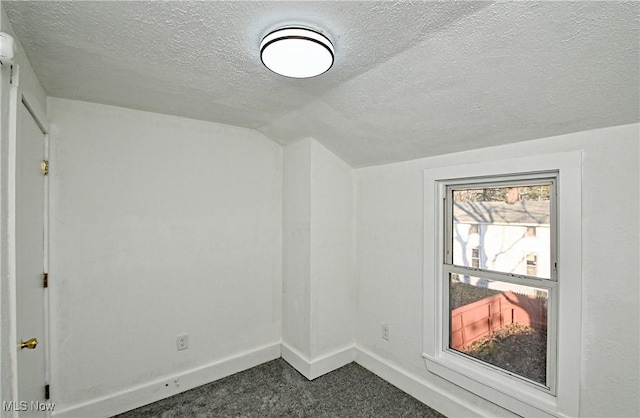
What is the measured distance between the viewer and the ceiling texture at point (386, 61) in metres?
1.19

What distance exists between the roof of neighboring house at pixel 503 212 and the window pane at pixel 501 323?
428 millimetres

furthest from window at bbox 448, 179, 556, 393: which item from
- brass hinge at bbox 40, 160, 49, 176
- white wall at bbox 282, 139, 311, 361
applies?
brass hinge at bbox 40, 160, 49, 176

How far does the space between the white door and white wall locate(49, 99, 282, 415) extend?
19 centimetres

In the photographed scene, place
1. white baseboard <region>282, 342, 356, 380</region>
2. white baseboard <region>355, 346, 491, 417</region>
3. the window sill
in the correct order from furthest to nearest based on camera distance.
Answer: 1. white baseboard <region>282, 342, 356, 380</region>
2. white baseboard <region>355, 346, 491, 417</region>
3. the window sill

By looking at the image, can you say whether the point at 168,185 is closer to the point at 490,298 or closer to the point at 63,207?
the point at 63,207

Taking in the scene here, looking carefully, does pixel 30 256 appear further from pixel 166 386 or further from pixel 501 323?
pixel 501 323

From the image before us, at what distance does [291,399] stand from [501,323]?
1677 millimetres

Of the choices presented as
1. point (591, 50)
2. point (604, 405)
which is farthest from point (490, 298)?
point (591, 50)

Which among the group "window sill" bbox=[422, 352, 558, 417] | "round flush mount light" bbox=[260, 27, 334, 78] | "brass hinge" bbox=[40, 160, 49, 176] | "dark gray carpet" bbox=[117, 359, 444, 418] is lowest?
"dark gray carpet" bbox=[117, 359, 444, 418]

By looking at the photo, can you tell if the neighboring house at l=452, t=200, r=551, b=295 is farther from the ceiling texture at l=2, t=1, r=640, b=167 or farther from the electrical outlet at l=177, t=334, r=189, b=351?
the electrical outlet at l=177, t=334, r=189, b=351

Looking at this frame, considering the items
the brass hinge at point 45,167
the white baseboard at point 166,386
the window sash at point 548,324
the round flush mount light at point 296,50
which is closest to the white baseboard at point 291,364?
the white baseboard at point 166,386

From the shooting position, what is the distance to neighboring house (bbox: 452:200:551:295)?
186 centimetres

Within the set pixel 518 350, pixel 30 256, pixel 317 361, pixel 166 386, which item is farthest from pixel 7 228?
pixel 518 350

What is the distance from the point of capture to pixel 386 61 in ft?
5.21
